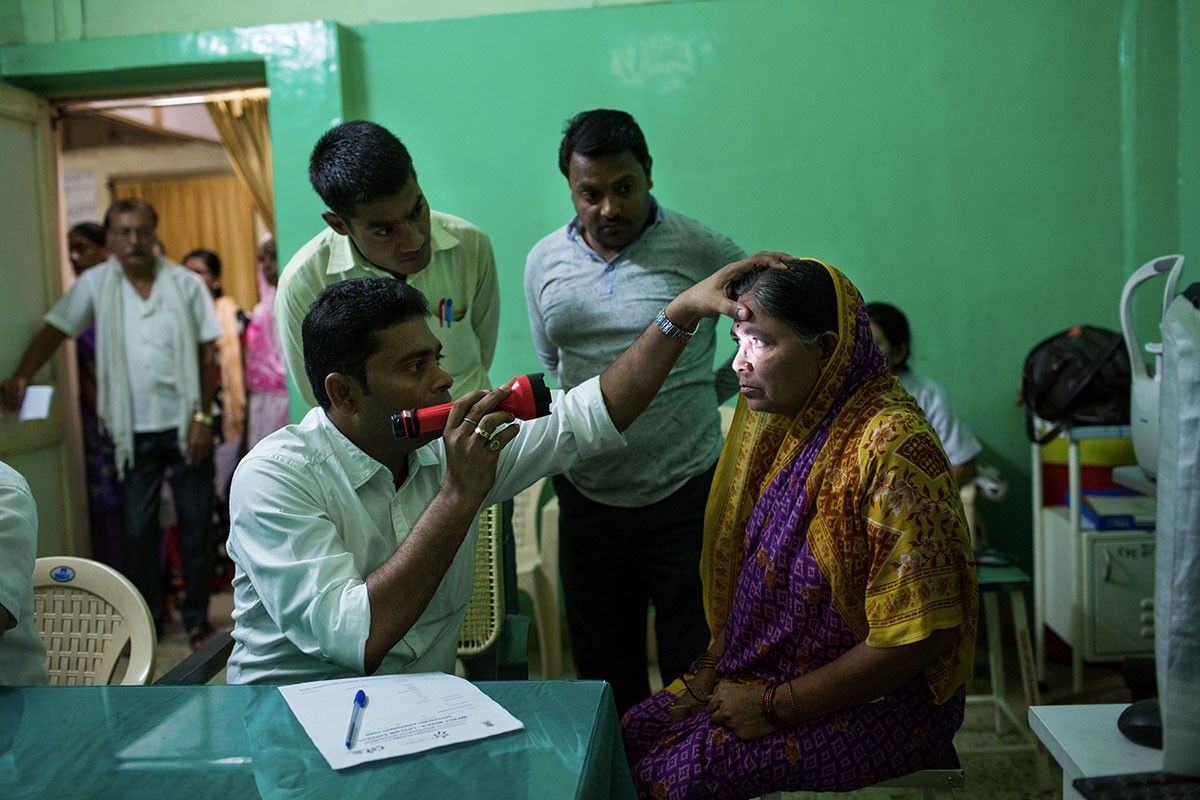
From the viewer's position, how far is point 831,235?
3447 millimetres

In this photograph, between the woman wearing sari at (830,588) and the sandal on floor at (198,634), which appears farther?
the sandal on floor at (198,634)

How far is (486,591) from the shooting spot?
7.11 feet

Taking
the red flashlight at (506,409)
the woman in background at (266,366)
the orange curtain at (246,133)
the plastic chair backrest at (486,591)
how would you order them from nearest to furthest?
1. the red flashlight at (506,409)
2. the plastic chair backrest at (486,591)
3. the orange curtain at (246,133)
4. the woman in background at (266,366)

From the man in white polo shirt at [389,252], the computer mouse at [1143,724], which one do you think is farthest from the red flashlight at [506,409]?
the computer mouse at [1143,724]

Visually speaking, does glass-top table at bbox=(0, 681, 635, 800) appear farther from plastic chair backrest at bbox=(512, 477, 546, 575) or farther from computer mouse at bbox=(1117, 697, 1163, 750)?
plastic chair backrest at bbox=(512, 477, 546, 575)

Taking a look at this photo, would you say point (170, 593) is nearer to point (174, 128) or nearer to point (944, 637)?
point (174, 128)

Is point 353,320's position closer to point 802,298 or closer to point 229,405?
point 802,298

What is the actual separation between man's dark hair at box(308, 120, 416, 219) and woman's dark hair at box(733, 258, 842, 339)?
29.4 inches

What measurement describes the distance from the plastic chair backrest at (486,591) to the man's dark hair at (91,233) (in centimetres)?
298

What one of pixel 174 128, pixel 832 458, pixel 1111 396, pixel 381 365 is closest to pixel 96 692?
pixel 381 365

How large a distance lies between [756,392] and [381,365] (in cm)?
59

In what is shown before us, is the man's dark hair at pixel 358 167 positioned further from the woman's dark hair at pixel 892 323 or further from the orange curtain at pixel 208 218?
the orange curtain at pixel 208 218

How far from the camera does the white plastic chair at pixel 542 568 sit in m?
3.16

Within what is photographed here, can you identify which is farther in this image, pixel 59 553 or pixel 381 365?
pixel 59 553
